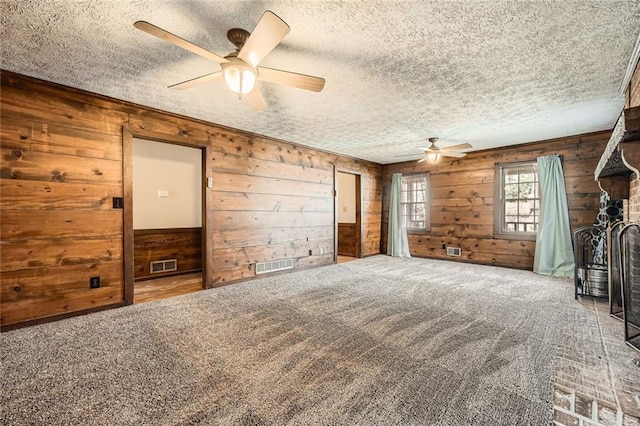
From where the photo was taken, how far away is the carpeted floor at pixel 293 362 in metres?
1.46

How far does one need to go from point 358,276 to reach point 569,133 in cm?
408

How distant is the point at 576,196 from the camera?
451cm

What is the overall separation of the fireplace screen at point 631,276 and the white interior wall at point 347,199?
4848mm

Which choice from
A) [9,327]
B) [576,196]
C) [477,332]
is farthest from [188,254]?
[576,196]

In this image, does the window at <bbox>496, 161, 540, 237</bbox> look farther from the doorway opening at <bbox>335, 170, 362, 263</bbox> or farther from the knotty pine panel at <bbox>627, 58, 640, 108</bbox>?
the doorway opening at <bbox>335, 170, 362, 263</bbox>

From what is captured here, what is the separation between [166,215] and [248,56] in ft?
13.2

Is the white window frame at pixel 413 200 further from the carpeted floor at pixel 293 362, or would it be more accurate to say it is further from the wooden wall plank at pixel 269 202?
the carpeted floor at pixel 293 362

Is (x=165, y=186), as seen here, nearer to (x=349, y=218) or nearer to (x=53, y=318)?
(x=53, y=318)

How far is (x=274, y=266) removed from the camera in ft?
15.4

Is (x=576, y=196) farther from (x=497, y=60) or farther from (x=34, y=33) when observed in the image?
(x=34, y=33)

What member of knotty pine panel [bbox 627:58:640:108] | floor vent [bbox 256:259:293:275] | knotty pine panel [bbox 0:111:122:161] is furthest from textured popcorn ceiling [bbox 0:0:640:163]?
floor vent [bbox 256:259:293:275]

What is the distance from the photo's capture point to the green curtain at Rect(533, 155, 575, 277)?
177 inches

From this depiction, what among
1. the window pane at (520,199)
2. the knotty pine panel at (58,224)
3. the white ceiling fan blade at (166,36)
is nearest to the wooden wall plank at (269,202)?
the knotty pine panel at (58,224)

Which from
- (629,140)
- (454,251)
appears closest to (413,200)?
(454,251)
